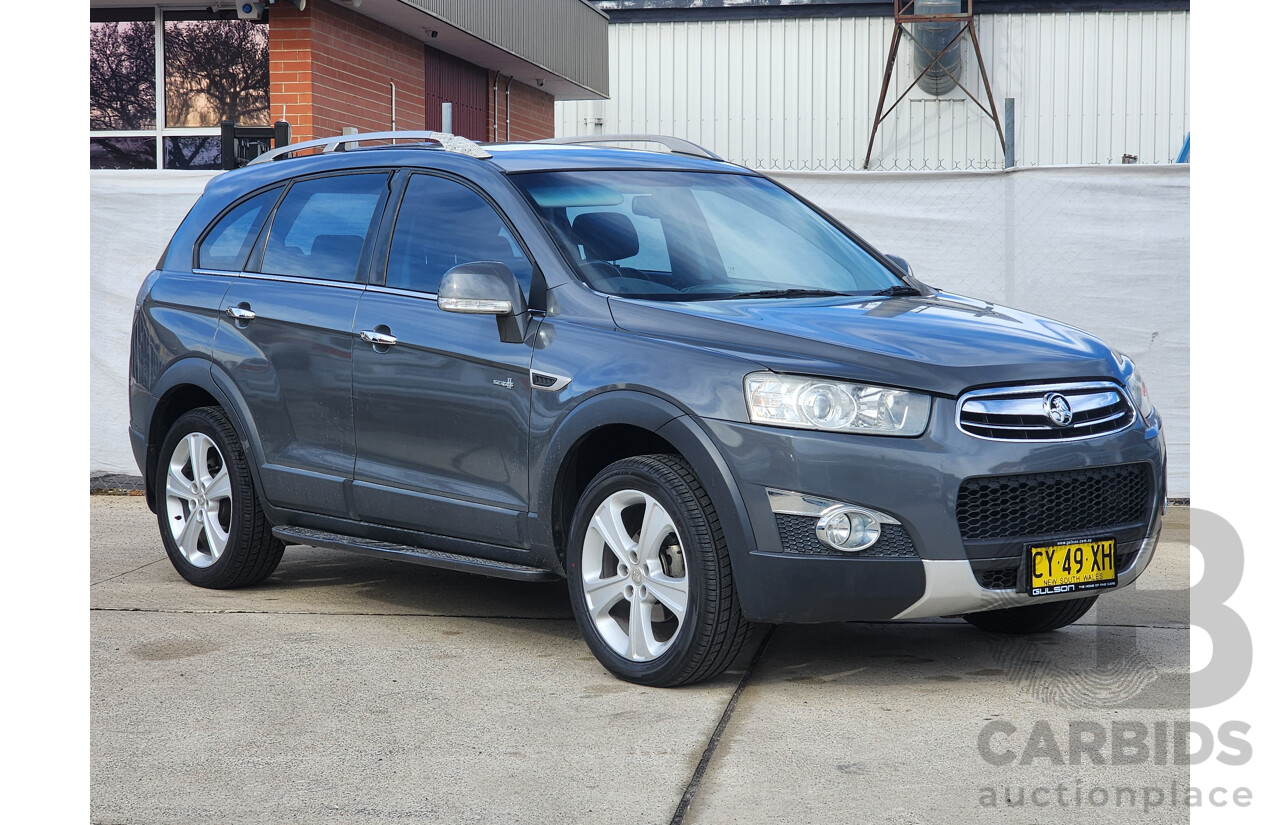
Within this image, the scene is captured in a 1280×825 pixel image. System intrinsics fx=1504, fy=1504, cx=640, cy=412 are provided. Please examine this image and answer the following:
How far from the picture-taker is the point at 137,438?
727 centimetres

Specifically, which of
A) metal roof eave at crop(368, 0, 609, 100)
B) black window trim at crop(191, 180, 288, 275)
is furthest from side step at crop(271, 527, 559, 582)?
metal roof eave at crop(368, 0, 609, 100)

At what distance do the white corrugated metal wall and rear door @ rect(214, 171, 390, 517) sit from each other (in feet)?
67.8

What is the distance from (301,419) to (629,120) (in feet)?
72.3

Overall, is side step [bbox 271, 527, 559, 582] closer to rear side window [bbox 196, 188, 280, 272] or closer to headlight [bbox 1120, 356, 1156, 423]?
rear side window [bbox 196, 188, 280, 272]

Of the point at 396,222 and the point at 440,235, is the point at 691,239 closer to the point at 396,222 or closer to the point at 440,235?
the point at 440,235

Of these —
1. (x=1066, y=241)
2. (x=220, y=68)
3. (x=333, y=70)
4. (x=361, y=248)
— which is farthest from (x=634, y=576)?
(x=220, y=68)

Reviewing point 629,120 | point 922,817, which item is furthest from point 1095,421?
point 629,120

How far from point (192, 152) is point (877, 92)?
16.4m

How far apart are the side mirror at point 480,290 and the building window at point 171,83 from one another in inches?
364

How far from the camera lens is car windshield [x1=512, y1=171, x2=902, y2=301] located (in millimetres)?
5672

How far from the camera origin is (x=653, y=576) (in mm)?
5098

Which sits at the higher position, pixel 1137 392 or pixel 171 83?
pixel 171 83

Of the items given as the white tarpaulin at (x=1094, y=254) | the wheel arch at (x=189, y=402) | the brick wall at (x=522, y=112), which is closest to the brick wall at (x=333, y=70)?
the brick wall at (x=522, y=112)

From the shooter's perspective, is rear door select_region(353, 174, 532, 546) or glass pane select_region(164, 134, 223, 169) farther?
glass pane select_region(164, 134, 223, 169)
